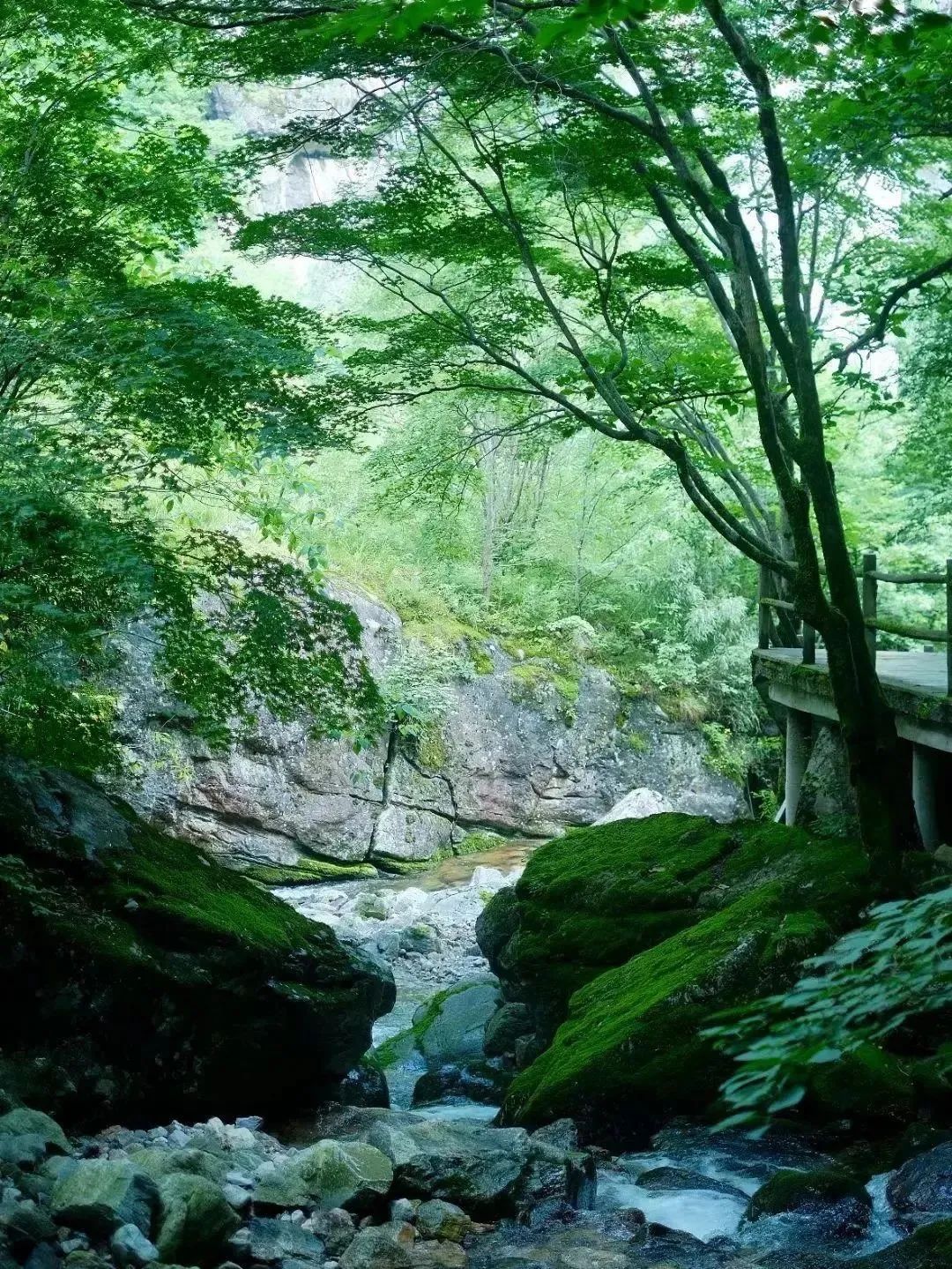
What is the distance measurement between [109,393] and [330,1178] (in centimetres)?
427

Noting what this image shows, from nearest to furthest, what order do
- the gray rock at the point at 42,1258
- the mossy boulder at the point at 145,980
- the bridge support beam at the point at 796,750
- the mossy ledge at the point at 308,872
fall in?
1. the gray rock at the point at 42,1258
2. the mossy boulder at the point at 145,980
3. the bridge support beam at the point at 796,750
4. the mossy ledge at the point at 308,872

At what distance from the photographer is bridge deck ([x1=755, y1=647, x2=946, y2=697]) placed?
7.66m

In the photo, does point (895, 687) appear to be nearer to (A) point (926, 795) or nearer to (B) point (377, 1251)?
(A) point (926, 795)

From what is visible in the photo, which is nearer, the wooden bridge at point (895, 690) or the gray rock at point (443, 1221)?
the gray rock at point (443, 1221)

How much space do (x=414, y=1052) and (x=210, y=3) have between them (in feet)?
23.9

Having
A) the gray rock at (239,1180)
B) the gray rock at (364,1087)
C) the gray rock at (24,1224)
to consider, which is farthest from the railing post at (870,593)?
the gray rock at (24,1224)

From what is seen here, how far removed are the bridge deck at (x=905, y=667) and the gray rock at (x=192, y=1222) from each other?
5.10 metres

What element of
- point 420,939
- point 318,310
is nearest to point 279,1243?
point 318,310

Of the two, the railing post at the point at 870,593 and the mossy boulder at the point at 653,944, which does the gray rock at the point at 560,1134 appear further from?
the railing post at the point at 870,593

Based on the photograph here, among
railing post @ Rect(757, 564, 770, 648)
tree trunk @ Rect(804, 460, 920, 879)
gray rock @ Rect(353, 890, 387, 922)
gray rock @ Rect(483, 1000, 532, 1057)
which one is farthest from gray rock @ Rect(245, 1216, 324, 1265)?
gray rock @ Rect(353, 890, 387, 922)

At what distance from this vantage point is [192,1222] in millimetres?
4281

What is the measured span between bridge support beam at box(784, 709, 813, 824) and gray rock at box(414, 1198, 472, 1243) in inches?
253

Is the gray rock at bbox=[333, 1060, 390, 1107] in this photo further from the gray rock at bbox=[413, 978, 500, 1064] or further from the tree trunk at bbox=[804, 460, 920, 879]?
the tree trunk at bbox=[804, 460, 920, 879]

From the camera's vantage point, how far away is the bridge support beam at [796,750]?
1084cm
